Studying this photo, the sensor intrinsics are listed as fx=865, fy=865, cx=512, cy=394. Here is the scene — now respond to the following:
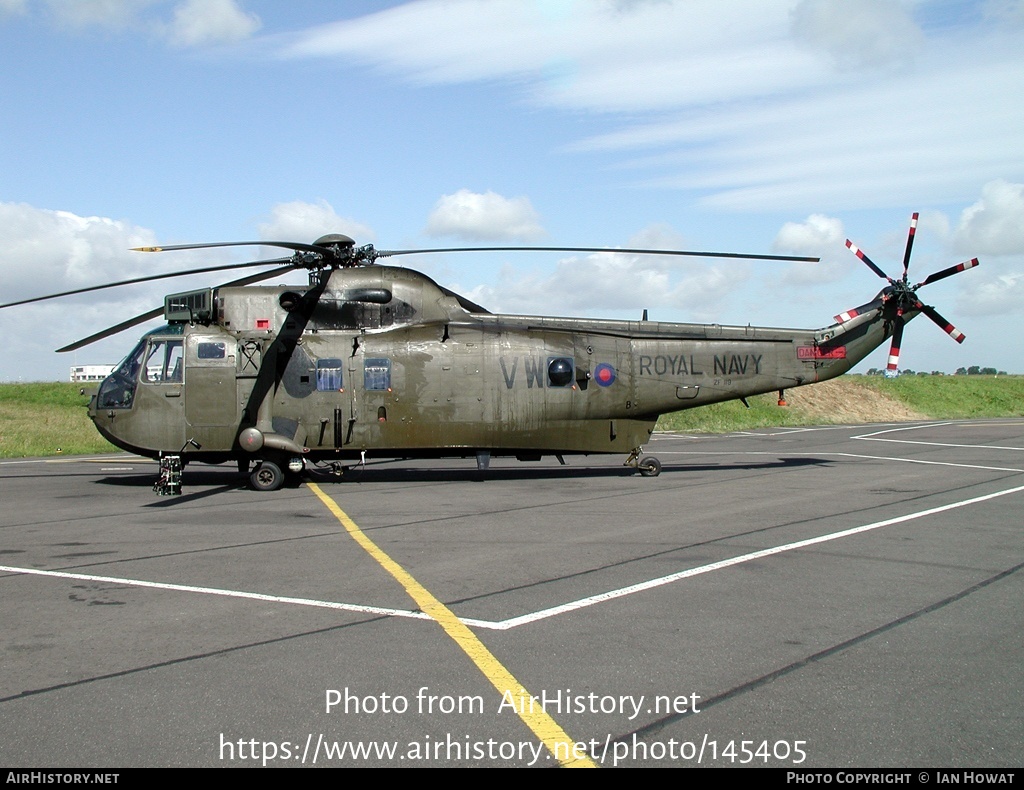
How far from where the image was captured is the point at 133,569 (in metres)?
9.30

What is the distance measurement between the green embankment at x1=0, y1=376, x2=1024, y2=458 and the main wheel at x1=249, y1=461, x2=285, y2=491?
15918 millimetres

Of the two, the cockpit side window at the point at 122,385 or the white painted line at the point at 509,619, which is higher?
the cockpit side window at the point at 122,385

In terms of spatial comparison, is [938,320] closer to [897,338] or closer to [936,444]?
[897,338]

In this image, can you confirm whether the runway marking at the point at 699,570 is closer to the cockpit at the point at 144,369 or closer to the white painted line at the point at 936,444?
the cockpit at the point at 144,369

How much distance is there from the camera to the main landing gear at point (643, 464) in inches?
720

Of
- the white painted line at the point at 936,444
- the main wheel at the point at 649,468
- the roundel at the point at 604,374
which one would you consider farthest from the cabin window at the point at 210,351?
the white painted line at the point at 936,444

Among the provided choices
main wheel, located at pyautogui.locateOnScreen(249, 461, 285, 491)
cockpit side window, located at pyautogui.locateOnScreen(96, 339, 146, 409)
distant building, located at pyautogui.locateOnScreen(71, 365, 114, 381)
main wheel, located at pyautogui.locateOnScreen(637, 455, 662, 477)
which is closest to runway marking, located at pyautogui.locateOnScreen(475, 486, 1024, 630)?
main wheel, located at pyautogui.locateOnScreen(637, 455, 662, 477)

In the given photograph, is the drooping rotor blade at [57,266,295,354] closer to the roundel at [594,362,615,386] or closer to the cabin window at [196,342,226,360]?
the cabin window at [196,342,226,360]

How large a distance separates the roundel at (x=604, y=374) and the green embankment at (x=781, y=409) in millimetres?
20490

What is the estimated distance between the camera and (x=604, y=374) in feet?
58.7
